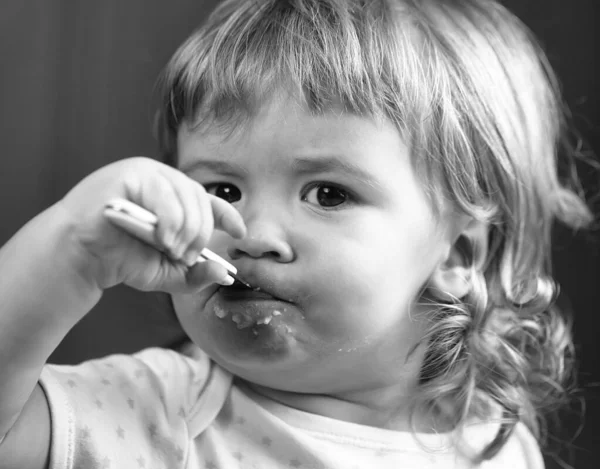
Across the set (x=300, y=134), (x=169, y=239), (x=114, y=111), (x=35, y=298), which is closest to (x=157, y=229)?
(x=169, y=239)

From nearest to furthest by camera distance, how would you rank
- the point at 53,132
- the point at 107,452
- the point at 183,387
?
1. the point at 107,452
2. the point at 183,387
3. the point at 53,132

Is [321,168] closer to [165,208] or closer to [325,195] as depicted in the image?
[325,195]

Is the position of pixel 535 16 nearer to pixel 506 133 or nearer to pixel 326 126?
pixel 506 133

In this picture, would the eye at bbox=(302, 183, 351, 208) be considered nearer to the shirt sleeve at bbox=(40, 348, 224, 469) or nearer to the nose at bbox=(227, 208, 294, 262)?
the nose at bbox=(227, 208, 294, 262)

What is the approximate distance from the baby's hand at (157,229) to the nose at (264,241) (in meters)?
0.10

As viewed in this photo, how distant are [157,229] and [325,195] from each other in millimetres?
254

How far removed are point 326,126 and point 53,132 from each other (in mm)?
649

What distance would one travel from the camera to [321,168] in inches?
34.0

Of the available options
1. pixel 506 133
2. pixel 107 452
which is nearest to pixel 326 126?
pixel 506 133

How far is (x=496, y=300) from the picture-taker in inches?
41.7

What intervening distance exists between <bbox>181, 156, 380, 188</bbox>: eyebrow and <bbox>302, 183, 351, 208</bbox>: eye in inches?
0.7

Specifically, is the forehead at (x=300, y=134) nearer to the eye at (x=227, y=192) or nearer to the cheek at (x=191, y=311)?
the eye at (x=227, y=192)

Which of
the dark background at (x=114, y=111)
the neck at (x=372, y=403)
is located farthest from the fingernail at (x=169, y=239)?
the dark background at (x=114, y=111)

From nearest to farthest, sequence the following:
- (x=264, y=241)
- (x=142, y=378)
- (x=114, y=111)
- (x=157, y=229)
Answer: (x=157, y=229) < (x=264, y=241) < (x=142, y=378) < (x=114, y=111)
